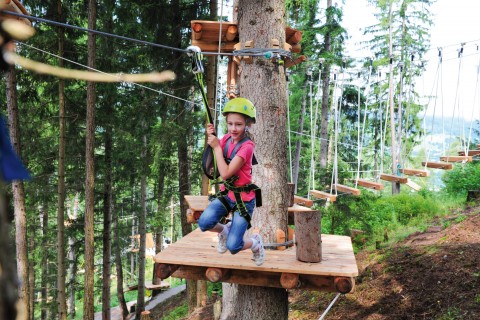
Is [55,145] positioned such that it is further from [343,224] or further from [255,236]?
[255,236]

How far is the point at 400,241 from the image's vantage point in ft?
25.4

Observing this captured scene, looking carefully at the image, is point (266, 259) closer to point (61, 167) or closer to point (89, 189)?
point (89, 189)

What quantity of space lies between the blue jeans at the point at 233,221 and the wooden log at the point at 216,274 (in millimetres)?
168

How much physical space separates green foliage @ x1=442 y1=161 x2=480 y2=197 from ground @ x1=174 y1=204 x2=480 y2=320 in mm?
3663

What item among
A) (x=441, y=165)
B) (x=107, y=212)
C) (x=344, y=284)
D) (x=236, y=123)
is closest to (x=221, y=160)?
(x=236, y=123)

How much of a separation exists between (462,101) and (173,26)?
6.19 metres

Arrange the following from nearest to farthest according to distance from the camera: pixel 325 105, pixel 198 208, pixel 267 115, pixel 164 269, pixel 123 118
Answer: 1. pixel 164 269
2. pixel 267 115
3. pixel 198 208
4. pixel 123 118
5. pixel 325 105

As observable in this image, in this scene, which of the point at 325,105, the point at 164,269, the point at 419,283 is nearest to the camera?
the point at 164,269

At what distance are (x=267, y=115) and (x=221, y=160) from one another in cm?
88

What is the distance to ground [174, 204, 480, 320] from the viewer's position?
4680 millimetres

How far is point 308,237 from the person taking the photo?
310 centimetres

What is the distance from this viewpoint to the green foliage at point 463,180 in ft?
34.9

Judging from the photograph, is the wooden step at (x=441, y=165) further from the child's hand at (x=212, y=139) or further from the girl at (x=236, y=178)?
the child's hand at (x=212, y=139)

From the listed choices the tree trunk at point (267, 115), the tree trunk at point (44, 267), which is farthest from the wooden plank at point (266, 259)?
the tree trunk at point (44, 267)
